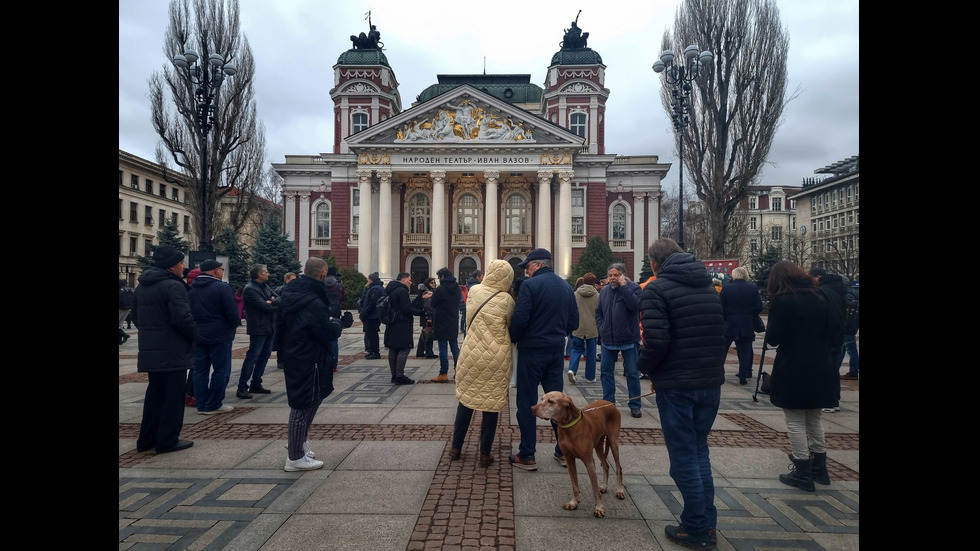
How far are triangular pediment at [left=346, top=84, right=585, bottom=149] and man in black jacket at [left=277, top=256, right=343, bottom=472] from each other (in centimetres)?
3360

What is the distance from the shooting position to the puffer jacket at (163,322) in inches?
201

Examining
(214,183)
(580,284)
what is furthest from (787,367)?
(214,183)

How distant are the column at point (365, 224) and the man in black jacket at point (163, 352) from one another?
105 ft

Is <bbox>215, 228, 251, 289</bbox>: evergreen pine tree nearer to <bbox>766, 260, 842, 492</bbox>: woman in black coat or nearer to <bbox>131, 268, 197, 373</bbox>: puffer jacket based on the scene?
<bbox>131, 268, 197, 373</bbox>: puffer jacket

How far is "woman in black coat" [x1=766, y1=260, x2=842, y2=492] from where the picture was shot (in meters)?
4.14

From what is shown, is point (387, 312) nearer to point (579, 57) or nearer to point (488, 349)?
point (488, 349)

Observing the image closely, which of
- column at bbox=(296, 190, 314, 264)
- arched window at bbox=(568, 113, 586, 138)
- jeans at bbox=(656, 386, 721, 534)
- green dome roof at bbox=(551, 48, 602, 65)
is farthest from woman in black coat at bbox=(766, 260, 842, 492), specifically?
green dome roof at bbox=(551, 48, 602, 65)

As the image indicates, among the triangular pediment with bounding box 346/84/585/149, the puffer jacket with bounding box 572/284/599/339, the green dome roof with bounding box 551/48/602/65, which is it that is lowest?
the puffer jacket with bounding box 572/284/599/339

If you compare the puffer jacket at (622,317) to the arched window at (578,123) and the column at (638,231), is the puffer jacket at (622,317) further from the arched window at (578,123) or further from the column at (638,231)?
the arched window at (578,123)

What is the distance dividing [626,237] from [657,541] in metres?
39.9

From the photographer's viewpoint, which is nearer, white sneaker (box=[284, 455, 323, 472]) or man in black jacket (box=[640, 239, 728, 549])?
man in black jacket (box=[640, 239, 728, 549])

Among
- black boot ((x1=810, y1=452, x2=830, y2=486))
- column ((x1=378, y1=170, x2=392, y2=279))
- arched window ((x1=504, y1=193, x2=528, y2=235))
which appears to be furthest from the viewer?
arched window ((x1=504, y1=193, x2=528, y2=235))

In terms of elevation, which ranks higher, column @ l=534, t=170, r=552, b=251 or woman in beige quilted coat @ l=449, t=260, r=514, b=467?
column @ l=534, t=170, r=552, b=251

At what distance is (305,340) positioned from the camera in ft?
Answer: 14.8
